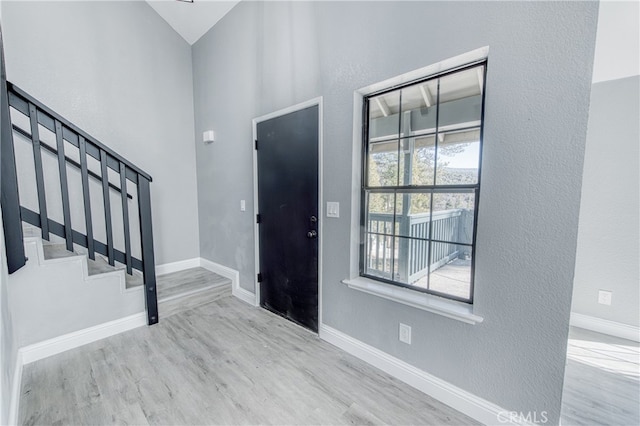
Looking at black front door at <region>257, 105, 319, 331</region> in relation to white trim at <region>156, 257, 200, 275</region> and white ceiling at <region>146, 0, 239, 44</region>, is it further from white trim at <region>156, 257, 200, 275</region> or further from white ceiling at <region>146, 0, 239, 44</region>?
white ceiling at <region>146, 0, 239, 44</region>

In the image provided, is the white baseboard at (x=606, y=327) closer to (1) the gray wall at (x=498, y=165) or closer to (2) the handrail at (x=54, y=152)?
(1) the gray wall at (x=498, y=165)

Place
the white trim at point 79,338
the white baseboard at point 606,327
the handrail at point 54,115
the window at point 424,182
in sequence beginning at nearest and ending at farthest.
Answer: the window at point 424,182 < the handrail at point 54,115 < the white trim at point 79,338 < the white baseboard at point 606,327

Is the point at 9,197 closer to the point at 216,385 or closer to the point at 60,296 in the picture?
the point at 60,296

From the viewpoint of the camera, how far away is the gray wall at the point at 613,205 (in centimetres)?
214

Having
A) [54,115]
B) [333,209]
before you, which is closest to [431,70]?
[333,209]

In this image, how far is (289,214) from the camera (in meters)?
2.44

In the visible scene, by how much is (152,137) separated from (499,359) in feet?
13.3

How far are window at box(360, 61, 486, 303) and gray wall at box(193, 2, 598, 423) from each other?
0.14 meters

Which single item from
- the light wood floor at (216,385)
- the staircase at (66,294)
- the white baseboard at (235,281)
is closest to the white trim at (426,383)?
the light wood floor at (216,385)

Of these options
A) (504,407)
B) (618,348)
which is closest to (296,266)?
(504,407)

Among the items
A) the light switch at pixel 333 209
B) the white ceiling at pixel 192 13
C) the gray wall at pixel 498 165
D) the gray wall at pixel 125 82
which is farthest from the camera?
the white ceiling at pixel 192 13

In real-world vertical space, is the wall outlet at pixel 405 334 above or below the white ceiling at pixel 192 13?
below

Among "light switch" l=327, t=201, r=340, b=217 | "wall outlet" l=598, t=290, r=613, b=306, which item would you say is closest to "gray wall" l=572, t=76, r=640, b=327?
"wall outlet" l=598, t=290, r=613, b=306

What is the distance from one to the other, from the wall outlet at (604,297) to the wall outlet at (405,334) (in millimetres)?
2069
